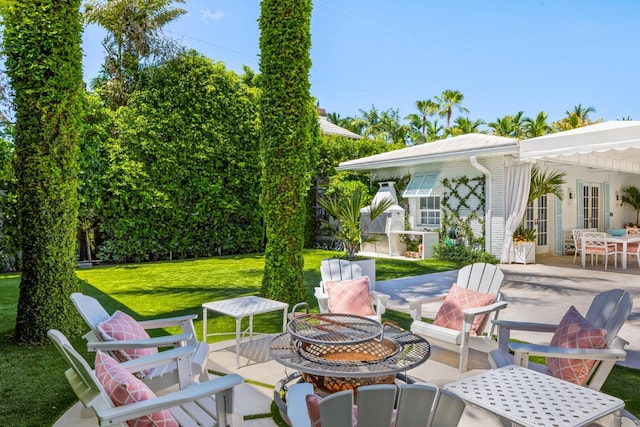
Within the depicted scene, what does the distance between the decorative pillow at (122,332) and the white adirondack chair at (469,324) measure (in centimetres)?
248

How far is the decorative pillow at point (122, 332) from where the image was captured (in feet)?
9.71

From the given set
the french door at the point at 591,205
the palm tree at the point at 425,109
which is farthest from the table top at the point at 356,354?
the palm tree at the point at 425,109

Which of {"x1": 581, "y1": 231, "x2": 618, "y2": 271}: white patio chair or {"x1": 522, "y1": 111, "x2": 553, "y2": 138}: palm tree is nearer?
{"x1": 581, "y1": 231, "x2": 618, "y2": 271}: white patio chair

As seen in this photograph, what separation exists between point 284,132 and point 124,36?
10.1 m

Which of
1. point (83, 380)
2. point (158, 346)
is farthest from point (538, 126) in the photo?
point (83, 380)

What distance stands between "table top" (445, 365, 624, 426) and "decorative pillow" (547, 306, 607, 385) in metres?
0.71

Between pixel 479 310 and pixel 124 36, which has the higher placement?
pixel 124 36

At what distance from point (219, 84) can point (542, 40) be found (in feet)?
48.4

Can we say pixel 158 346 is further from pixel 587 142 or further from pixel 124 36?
pixel 124 36

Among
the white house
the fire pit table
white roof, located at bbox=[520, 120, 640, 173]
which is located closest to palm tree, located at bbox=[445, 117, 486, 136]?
the white house

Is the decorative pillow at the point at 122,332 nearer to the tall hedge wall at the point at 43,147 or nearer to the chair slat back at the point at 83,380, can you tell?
the chair slat back at the point at 83,380

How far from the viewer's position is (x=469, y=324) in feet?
12.6

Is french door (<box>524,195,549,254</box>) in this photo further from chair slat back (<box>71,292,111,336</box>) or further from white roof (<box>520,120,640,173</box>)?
chair slat back (<box>71,292,111,336</box>)

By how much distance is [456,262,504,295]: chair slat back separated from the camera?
439 centimetres
